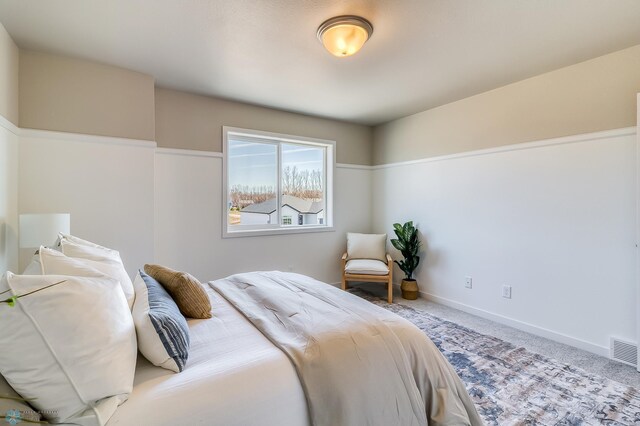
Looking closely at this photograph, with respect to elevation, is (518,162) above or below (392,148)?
below

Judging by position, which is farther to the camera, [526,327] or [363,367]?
[526,327]

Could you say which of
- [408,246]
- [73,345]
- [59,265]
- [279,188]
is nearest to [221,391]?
[73,345]

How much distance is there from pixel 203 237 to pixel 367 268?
2.06 metres

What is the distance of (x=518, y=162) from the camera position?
2.96m

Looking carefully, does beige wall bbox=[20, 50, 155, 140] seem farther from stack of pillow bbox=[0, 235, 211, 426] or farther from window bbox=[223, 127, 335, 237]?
stack of pillow bbox=[0, 235, 211, 426]

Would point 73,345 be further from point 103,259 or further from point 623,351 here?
point 623,351

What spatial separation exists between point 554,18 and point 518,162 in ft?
4.50

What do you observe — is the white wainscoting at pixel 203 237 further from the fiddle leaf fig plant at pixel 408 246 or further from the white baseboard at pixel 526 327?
the white baseboard at pixel 526 327

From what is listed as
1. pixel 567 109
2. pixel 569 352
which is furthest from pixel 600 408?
pixel 567 109

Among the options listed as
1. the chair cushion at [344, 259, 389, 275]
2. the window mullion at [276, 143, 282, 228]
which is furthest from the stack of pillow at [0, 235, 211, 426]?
the window mullion at [276, 143, 282, 228]

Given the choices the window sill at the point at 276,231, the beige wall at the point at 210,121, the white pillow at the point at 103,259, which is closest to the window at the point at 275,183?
the window sill at the point at 276,231

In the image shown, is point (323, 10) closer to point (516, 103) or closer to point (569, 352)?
point (516, 103)

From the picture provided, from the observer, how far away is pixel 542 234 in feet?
9.18

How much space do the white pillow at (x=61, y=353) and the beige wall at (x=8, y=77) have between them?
6.71 ft
